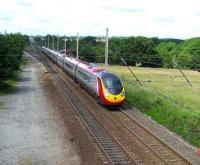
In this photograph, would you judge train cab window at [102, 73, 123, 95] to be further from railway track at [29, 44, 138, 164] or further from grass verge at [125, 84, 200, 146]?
railway track at [29, 44, 138, 164]

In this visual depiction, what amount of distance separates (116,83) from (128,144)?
1145 cm

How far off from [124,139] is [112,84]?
1001cm

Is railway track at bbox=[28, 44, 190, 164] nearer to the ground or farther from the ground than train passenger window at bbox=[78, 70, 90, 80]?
nearer to the ground

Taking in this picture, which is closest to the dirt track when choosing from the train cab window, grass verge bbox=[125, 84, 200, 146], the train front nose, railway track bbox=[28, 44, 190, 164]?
railway track bbox=[28, 44, 190, 164]

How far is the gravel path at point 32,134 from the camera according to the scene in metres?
21.2

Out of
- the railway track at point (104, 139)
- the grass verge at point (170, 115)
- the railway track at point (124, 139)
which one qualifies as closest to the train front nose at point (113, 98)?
the railway track at point (124, 139)

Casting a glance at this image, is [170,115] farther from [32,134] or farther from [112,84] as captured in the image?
[32,134]

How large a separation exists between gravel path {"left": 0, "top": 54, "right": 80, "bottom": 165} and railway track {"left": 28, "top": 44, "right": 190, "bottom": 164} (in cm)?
190

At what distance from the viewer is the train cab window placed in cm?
3419

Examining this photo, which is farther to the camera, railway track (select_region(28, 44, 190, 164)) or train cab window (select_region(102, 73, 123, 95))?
train cab window (select_region(102, 73, 123, 95))

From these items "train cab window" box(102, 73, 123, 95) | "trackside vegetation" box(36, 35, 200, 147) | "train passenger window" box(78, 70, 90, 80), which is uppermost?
"train cab window" box(102, 73, 123, 95)

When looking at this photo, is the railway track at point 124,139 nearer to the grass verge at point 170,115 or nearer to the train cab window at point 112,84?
the train cab window at point 112,84

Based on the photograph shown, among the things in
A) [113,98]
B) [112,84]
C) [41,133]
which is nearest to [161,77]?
[112,84]

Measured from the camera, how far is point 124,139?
82.1 ft
